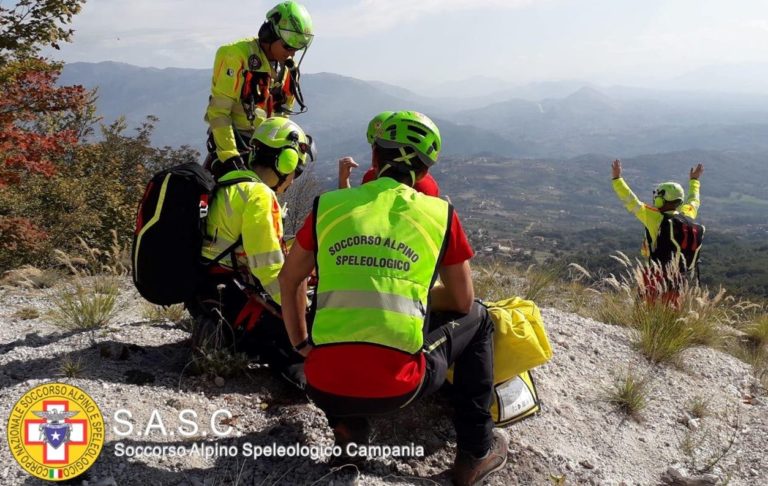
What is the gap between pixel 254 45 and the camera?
5.03 metres

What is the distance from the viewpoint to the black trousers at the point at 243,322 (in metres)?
3.72

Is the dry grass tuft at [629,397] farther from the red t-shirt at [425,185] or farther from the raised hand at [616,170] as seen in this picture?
the raised hand at [616,170]

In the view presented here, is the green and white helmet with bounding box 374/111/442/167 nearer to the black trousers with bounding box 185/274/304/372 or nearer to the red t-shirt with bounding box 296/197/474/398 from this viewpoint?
the red t-shirt with bounding box 296/197/474/398

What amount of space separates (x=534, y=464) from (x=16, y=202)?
13.1 meters

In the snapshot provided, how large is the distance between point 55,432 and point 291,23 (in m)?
3.78

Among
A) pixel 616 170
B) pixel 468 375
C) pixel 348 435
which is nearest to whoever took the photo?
pixel 348 435

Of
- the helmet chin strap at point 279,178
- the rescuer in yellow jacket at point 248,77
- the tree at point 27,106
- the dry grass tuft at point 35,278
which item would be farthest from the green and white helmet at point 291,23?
the tree at point 27,106

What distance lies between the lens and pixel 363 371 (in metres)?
2.48

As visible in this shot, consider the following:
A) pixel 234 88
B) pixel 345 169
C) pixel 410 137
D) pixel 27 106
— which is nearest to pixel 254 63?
pixel 234 88

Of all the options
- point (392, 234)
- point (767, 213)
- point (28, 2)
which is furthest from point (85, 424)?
point (767, 213)

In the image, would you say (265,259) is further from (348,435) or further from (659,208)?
(659,208)

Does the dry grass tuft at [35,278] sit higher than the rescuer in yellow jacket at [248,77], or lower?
lower

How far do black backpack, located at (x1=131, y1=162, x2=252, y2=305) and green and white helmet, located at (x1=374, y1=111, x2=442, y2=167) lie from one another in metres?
1.29

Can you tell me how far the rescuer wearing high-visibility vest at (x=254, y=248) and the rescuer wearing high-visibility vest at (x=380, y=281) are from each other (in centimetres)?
68
